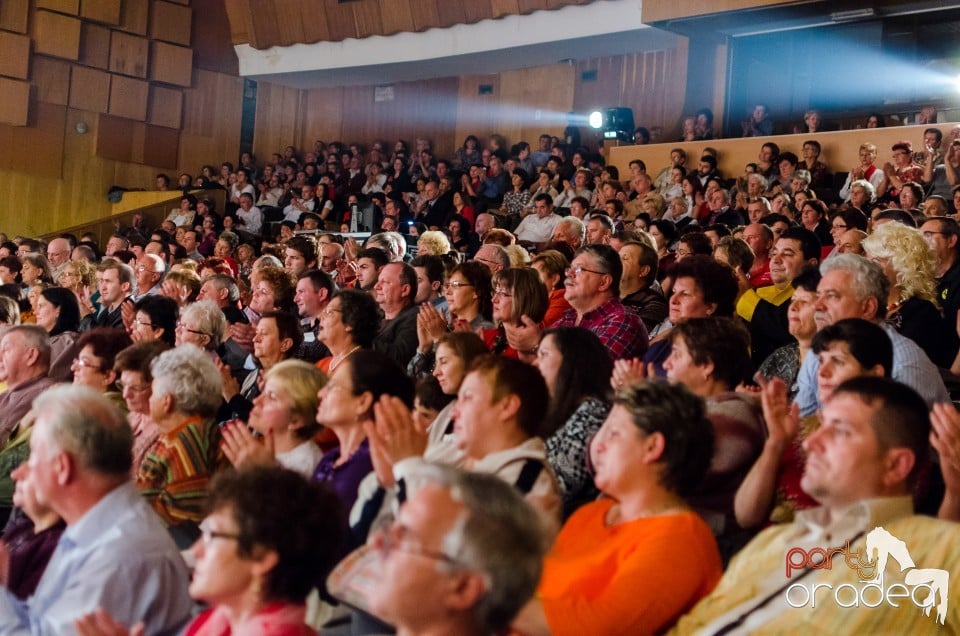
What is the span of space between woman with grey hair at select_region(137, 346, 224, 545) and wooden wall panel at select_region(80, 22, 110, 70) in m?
9.45

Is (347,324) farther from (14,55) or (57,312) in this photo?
(14,55)

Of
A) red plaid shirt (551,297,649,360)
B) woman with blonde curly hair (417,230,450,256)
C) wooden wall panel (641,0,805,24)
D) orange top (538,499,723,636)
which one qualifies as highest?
wooden wall panel (641,0,805,24)

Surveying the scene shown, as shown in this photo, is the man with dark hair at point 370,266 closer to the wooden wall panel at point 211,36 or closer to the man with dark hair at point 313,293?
the man with dark hair at point 313,293

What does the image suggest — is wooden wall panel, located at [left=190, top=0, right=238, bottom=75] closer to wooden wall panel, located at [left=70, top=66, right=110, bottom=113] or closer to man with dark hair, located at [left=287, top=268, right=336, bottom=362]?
wooden wall panel, located at [left=70, top=66, right=110, bottom=113]

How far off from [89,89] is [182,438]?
9691 mm

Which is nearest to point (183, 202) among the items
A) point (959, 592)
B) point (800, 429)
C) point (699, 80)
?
point (699, 80)

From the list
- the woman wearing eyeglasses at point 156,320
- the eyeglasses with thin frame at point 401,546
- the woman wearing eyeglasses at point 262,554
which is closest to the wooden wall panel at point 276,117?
the woman wearing eyeglasses at point 156,320

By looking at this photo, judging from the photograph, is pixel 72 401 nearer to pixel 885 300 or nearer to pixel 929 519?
pixel 929 519

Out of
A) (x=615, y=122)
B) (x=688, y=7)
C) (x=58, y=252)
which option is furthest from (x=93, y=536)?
(x=688, y=7)

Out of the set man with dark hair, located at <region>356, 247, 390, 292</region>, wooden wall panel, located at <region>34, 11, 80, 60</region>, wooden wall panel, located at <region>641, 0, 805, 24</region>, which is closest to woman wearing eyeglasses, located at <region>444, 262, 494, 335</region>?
man with dark hair, located at <region>356, 247, 390, 292</region>

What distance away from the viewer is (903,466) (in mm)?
1594

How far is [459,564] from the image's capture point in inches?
47.1

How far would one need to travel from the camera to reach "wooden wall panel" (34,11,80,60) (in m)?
10.8

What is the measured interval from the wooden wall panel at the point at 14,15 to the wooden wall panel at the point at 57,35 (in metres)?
0.12
